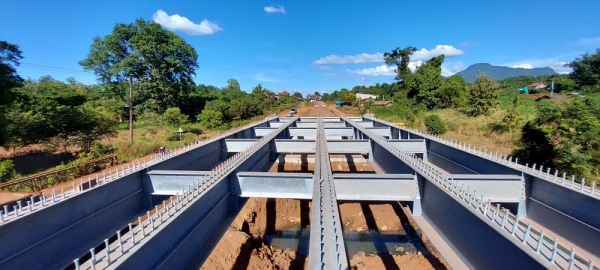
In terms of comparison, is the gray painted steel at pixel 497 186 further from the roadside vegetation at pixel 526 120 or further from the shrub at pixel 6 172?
the shrub at pixel 6 172

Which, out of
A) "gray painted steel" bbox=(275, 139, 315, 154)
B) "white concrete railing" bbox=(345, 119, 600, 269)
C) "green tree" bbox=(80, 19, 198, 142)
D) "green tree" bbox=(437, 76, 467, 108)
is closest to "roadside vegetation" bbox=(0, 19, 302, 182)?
"green tree" bbox=(80, 19, 198, 142)

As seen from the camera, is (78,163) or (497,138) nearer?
(78,163)

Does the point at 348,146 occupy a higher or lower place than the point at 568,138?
lower

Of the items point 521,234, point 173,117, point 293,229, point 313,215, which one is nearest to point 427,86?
point 173,117

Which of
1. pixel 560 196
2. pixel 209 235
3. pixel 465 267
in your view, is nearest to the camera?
pixel 465 267

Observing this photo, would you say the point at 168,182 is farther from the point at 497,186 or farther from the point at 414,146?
the point at 414,146

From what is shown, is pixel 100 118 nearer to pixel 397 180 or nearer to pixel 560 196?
pixel 397 180

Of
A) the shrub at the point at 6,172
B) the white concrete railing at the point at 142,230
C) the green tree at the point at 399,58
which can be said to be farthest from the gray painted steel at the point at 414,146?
the green tree at the point at 399,58

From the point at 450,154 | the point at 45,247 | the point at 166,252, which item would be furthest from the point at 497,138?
the point at 45,247
